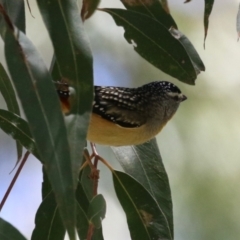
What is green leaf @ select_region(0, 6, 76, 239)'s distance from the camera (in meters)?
0.87

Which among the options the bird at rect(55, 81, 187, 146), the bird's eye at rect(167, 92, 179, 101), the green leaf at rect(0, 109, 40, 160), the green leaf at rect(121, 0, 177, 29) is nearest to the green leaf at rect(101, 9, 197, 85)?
the green leaf at rect(121, 0, 177, 29)

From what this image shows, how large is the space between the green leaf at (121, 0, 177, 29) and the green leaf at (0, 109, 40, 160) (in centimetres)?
38

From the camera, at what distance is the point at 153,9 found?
1.40m

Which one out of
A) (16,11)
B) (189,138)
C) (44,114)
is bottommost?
(189,138)

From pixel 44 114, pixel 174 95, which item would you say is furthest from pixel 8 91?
pixel 174 95

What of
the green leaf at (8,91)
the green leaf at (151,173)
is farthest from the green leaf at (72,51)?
the green leaf at (151,173)

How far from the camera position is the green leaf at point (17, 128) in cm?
132

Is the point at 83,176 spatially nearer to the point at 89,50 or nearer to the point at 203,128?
the point at 89,50

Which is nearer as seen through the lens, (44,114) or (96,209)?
(44,114)

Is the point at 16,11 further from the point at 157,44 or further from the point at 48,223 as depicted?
the point at 48,223

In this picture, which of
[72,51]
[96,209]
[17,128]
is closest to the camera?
[72,51]

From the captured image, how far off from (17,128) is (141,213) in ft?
1.19

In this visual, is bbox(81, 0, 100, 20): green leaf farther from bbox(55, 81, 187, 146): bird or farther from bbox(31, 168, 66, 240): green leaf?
bbox(31, 168, 66, 240): green leaf

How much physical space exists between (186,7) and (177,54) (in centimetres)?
237
